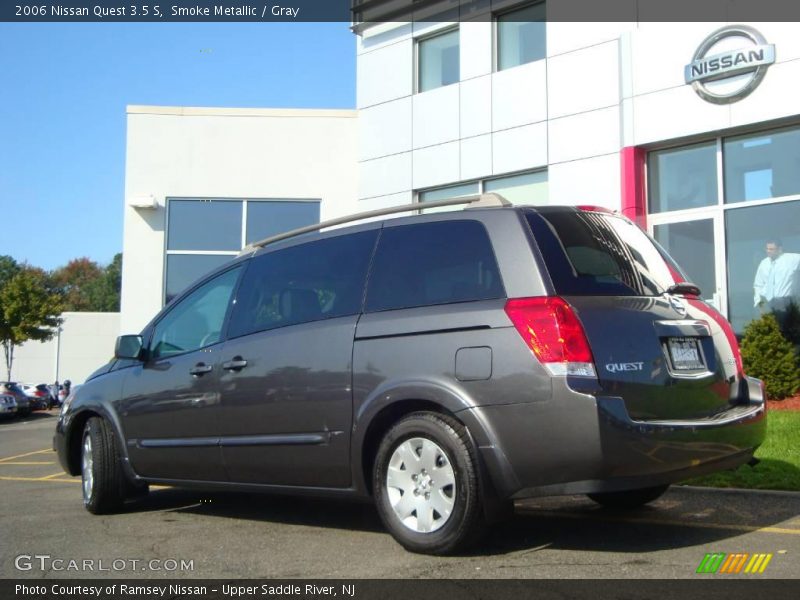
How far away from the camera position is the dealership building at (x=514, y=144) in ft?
43.7

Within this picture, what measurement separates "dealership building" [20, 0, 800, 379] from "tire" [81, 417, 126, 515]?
9.63 metres

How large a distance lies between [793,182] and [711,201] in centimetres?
125

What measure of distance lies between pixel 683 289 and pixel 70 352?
2086 inches

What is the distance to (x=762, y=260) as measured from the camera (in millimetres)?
13211

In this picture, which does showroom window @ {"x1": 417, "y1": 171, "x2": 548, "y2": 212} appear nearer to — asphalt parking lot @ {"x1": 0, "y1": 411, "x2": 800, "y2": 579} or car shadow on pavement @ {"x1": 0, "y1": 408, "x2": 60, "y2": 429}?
asphalt parking lot @ {"x1": 0, "y1": 411, "x2": 800, "y2": 579}

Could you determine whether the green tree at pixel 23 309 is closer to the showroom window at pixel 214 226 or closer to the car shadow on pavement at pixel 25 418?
the car shadow on pavement at pixel 25 418

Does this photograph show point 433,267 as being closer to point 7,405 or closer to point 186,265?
point 186,265

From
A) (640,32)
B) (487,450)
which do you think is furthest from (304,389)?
(640,32)

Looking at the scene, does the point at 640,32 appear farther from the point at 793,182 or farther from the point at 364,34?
the point at 364,34

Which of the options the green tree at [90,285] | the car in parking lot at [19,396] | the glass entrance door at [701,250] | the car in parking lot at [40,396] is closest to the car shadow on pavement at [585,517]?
the glass entrance door at [701,250]

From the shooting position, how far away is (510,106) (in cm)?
1638

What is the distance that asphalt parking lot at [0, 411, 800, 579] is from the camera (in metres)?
4.62

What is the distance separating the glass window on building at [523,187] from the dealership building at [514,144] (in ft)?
0.09

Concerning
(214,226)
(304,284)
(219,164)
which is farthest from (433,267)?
(219,164)
